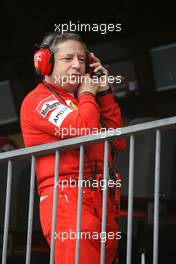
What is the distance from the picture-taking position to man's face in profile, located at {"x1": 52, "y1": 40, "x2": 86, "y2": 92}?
534 centimetres

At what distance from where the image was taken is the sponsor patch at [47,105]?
5.20 meters

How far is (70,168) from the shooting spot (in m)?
5.12

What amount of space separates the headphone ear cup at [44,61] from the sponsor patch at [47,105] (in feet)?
0.55

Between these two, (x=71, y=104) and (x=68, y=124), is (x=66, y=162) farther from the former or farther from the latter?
(x=71, y=104)

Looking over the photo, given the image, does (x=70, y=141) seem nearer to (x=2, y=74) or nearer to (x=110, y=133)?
(x=110, y=133)

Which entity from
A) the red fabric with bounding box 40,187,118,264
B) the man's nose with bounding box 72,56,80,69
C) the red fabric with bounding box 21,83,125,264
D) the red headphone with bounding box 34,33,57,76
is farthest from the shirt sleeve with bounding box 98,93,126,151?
the red fabric with bounding box 40,187,118,264

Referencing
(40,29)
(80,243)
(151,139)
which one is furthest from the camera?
(40,29)

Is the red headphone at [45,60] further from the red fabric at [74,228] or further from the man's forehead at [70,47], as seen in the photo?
the red fabric at [74,228]

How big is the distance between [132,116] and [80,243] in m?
3.08

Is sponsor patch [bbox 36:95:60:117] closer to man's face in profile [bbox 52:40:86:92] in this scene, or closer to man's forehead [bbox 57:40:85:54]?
man's face in profile [bbox 52:40:86:92]

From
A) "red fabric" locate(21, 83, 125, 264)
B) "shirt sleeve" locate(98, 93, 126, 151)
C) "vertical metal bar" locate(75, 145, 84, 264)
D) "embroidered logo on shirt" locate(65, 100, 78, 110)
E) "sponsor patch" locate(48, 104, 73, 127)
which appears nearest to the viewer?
"vertical metal bar" locate(75, 145, 84, 264)

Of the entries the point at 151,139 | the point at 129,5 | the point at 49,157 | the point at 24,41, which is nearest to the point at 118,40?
the point at 129,5

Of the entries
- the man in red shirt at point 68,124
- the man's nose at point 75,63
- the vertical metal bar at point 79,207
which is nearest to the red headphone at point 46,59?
the man in red shirt at point 68,124

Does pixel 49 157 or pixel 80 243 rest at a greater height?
pixel 49 157
